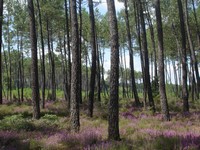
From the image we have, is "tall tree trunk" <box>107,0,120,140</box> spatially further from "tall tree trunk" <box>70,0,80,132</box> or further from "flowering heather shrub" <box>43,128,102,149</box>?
"tall tree trunk" <box>70,0,80,132</box>

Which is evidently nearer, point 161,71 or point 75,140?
point 75,140

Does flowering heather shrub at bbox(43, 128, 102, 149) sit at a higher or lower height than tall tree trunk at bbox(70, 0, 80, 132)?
lower

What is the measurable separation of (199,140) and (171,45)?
38.3 metres

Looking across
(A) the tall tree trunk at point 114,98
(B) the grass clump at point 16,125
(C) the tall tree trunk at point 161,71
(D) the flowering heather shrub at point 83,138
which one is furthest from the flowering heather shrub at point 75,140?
(C) the tall tree trunk at point 161,71

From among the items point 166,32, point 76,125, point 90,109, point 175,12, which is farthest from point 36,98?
point 166,32

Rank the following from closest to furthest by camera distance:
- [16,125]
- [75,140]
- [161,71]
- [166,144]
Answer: [166,144] → [75,140] → [16,125] → [161,71]

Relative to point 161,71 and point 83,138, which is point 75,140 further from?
Answer: point 161,71

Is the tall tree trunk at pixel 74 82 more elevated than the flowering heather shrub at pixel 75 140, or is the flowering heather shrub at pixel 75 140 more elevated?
the tall tree trunk at pixel 74 82

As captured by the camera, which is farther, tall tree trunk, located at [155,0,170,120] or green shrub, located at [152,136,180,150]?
tall tree trunk, located at [155,0,170,120]

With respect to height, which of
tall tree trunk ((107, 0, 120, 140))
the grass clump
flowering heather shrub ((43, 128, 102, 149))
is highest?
tall tree trunk ((107, 0, 120, 140))

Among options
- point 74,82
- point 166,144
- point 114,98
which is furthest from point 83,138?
point 74,82

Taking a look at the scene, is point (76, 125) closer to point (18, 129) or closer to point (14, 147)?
point (18, 129)

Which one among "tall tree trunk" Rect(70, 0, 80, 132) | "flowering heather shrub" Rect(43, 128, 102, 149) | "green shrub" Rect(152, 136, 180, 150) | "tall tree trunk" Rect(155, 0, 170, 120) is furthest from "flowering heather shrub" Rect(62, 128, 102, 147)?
"tall tree trunk" Rect(155, 0, 170, 120)

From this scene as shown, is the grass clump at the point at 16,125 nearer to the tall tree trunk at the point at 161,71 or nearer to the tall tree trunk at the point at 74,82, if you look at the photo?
the tall tree trunk at the point at 74,82
